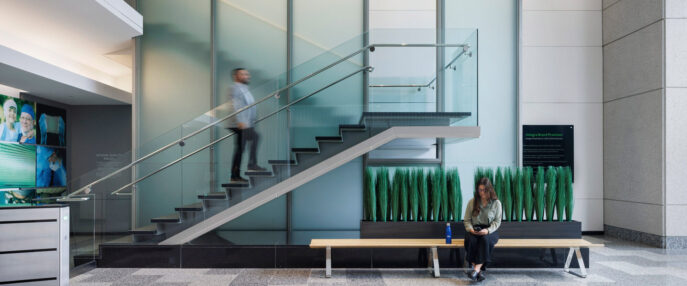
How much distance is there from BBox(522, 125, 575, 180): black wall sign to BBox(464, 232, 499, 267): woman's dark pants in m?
2.87

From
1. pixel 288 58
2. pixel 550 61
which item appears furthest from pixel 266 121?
pixel 550 61

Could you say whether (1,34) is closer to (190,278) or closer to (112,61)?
(112,61)

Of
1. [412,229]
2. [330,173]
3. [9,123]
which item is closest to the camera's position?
[412,229]

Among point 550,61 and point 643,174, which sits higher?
point 550,61

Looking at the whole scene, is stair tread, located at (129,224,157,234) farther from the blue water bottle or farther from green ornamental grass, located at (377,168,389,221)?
the blue water bottle

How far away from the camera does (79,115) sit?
811 cm

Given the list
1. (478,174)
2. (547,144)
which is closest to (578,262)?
(478,174)

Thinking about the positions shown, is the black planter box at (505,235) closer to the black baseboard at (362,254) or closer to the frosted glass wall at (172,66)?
the black baseboard at (362,254)

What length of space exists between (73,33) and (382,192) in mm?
5018

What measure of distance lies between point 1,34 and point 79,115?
194 cm

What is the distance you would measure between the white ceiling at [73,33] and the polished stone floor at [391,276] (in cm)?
273

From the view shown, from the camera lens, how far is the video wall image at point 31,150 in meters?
6.66

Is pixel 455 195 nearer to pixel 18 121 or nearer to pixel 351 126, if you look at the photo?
pixel 351 126

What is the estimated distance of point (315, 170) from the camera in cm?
561
